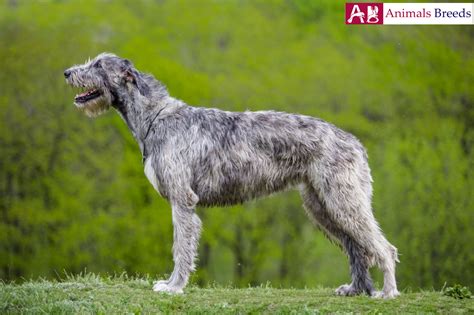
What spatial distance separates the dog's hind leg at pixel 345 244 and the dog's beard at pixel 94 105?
294 cm

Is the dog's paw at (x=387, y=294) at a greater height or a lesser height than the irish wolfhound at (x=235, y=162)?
lesser

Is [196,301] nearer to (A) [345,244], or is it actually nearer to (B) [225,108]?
(A) [345,244]

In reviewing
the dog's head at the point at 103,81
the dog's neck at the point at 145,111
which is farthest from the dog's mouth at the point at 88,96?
the dog's neck at the point at 145,111

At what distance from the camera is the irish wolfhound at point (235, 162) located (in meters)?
8.99

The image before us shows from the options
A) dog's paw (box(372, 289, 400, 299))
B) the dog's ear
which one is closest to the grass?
dog's paw (box(372, 289, 400, 299))

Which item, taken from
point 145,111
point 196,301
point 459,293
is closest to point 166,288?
point 196,301

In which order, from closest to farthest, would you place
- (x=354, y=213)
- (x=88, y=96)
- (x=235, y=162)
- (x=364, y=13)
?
(x=354, y=213) < (x=235, y=162) < (x=88, y=96) < (x=364, y=13)

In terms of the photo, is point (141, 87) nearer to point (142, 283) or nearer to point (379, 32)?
point (142, 283)

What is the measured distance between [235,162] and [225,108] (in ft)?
26.0

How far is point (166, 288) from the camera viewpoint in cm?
904

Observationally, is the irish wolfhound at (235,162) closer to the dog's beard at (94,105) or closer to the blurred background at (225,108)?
the dog's beard at (94,105)

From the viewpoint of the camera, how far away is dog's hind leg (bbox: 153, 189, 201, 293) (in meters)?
8.91

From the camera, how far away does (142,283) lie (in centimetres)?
1005

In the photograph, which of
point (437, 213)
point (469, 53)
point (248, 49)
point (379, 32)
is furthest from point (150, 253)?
point (469, 53)
